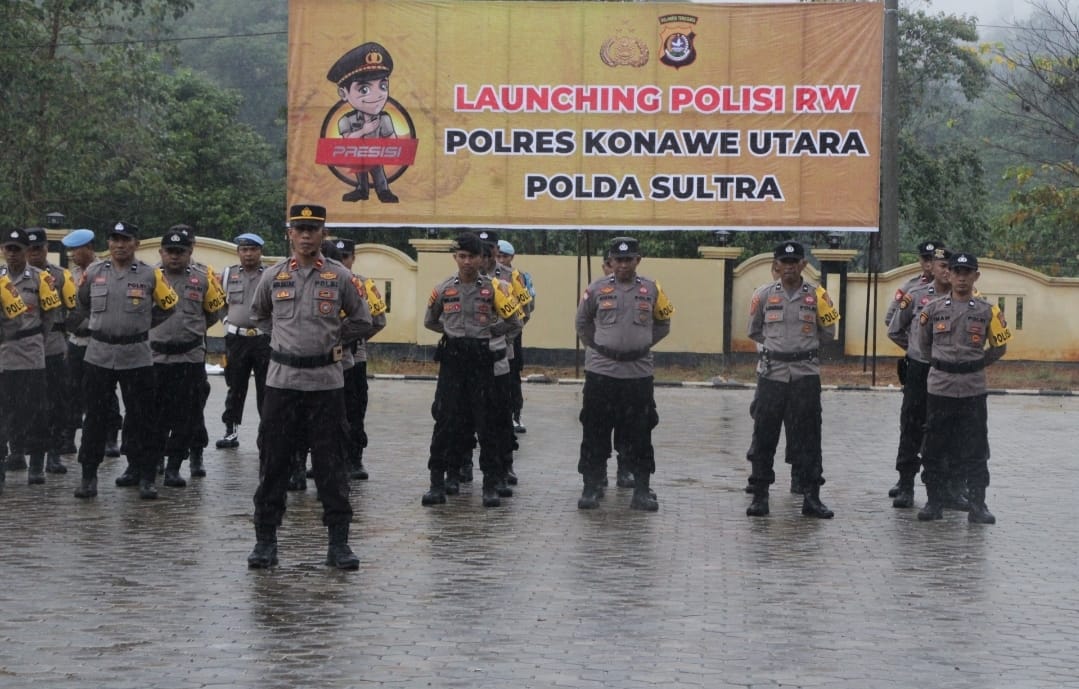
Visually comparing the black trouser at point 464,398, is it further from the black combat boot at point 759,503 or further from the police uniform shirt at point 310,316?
the police uniform shirt at point 310,316

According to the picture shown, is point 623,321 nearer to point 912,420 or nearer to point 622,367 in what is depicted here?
point 622,367

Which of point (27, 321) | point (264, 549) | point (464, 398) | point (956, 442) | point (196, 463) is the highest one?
point (27, 321)

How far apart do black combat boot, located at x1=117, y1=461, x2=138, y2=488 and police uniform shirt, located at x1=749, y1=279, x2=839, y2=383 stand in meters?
4.74

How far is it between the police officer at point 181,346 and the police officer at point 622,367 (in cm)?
303

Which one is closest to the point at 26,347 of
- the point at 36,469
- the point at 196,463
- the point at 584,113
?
the point at 36,469

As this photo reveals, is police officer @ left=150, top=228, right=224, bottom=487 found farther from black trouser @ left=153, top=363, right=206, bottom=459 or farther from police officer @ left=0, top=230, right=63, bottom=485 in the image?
police officer @ left=0, top=230, right=63, bottom=485

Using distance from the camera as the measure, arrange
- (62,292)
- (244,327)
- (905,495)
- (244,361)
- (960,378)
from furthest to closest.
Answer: (244,361) < (244,327) < (62,292) < (905,495) < (960,378)

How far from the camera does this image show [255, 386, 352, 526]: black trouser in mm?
9156

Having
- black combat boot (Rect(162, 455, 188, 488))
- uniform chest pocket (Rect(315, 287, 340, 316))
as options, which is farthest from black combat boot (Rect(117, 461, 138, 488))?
uniform chest pocket (Rect(315, 287, 340, 316))

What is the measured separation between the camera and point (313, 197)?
2755 cm

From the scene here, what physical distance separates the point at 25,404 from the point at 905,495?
6.69 m

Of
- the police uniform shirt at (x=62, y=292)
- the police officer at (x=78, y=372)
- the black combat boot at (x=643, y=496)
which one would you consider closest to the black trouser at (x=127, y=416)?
the police uniform shirt at (x=62, y=292)

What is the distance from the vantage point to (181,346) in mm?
12688

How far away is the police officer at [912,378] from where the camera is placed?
1237cm
